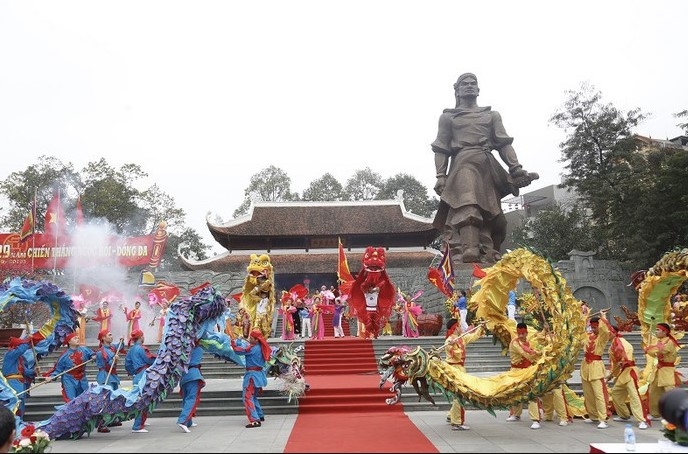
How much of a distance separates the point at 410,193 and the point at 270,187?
11568 mm

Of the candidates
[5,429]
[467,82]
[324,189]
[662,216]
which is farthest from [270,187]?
[5,429]

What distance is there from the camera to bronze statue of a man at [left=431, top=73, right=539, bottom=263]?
1898cm

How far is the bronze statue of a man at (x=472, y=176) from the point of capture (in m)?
19.0

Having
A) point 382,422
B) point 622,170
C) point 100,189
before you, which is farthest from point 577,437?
point 100,189

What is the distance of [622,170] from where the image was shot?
79.4ft

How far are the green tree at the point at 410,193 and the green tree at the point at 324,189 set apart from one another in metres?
3.38

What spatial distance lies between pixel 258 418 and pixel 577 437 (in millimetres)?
3975

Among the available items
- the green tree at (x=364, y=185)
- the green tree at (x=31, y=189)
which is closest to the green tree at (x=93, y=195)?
the green tree at (x=31, y=189)

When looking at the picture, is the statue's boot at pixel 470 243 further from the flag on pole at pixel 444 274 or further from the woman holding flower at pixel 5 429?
the woman holding flower at pixel 5 429

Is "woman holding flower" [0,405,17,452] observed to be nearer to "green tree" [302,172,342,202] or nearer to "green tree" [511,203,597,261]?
"green tree" [511,203,597,261]

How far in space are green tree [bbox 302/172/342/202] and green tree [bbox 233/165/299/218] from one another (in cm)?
138

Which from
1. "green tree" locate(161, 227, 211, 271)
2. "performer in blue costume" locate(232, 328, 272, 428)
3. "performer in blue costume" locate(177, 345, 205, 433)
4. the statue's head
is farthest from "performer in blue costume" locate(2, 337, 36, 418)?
"green tree" locate(161, 227, 211, 271)

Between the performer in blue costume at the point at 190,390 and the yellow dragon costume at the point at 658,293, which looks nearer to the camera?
the yellow dragon costume at the point at 658,293

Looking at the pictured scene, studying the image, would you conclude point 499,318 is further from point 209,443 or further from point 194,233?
point 194,233
